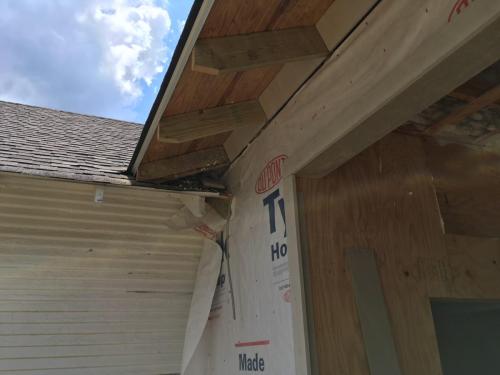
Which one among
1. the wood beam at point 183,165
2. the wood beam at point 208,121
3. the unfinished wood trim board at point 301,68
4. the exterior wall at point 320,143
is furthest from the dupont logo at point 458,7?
the wood beam at point 183,165

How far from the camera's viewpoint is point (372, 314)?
68.8 inches

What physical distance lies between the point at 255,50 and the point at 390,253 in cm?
110

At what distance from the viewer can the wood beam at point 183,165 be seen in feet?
8.25

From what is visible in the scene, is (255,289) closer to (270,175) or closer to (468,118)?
(270,175)

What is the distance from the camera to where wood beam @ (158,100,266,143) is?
2.12m

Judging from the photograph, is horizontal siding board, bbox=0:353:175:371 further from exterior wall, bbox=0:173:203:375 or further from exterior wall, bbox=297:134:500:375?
exterior wall, bbox=297:134:500:375

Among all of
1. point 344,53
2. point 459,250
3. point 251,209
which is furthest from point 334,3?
point 459,250

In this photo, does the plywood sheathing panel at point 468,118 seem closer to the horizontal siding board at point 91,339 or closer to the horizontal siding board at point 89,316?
the horizontal siding board at point 89,316

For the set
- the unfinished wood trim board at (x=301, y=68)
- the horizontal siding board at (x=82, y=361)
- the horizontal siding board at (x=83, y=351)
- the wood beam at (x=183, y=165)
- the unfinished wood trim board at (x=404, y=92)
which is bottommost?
the horizontal siding board at (x=82, y=361)

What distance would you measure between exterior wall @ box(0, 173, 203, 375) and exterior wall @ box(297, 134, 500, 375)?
1191 millimetres

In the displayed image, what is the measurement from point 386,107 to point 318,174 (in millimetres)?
566

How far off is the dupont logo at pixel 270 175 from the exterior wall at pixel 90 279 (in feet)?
2.18

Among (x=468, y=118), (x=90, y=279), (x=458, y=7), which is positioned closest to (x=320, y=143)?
(x=458, y=7)

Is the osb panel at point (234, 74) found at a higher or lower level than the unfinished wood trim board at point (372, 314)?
higher
